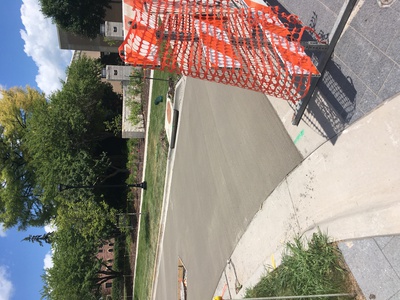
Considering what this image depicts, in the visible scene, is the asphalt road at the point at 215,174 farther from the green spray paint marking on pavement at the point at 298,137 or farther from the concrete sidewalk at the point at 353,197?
the concrete sidewalk at the point at 353,197

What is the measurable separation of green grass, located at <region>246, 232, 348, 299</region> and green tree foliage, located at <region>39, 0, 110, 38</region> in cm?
2164

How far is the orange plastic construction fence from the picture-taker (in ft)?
16.9

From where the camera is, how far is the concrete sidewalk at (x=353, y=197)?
4684 mm

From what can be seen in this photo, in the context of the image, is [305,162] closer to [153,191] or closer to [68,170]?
[153,191]

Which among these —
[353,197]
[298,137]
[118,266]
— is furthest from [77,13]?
[353,197]

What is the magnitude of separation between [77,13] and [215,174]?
Answer: 58.8 ft

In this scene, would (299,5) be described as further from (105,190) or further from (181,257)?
(105,190)

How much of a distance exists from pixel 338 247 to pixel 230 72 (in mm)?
3083

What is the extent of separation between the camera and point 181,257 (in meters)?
12.2

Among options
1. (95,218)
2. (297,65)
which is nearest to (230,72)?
(297,65)

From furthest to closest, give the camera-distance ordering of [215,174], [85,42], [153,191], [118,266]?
[85,42], [118,266], [153,191], [215,174]

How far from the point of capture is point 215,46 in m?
5.34

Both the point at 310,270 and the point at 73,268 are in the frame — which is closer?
the point at 310,270

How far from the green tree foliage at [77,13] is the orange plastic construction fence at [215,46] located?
1916cm
